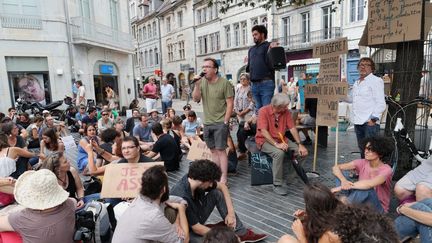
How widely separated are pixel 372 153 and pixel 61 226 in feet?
9.94

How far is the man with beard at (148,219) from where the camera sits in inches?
97.3

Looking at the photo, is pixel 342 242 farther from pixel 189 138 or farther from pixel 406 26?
pixel 189 138

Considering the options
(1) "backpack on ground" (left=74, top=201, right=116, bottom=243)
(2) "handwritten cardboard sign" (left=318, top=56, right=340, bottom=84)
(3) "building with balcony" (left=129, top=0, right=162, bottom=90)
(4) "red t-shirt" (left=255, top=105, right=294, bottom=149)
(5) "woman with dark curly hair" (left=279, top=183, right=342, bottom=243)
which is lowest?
(1) "backpack on ground" (left=74, top=201, right=116, bottom=243)

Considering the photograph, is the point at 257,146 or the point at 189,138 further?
the point at 189,138

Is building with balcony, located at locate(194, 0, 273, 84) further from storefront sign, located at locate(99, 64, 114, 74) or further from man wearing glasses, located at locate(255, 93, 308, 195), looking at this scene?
man wearing glasses, located at locate(255, 93, 308, 195)

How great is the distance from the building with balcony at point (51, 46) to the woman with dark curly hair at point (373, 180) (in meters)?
15.3

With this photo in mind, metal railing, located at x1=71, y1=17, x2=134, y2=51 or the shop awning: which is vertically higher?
metal railing, located at x1=71, y1=17, x2=134, y2=51

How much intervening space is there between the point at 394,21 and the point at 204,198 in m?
3.79

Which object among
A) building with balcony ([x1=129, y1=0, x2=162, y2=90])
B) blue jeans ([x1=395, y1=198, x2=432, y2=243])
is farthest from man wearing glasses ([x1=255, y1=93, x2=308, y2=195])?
building with balcony ([x1=129, y1=0, x2=162, y2=90])

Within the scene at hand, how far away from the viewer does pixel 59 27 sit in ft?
51.5

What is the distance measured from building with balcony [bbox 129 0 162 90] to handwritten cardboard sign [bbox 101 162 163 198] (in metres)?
42.8

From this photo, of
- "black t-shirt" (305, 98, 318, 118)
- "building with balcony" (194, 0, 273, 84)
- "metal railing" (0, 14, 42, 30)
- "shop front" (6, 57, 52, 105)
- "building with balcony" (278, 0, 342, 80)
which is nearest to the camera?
"black t-shirt" (305, 98, 318, 118)

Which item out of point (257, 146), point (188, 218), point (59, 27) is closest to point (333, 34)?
point (59, 27)

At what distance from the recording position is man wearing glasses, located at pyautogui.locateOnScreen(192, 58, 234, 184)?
482cm
